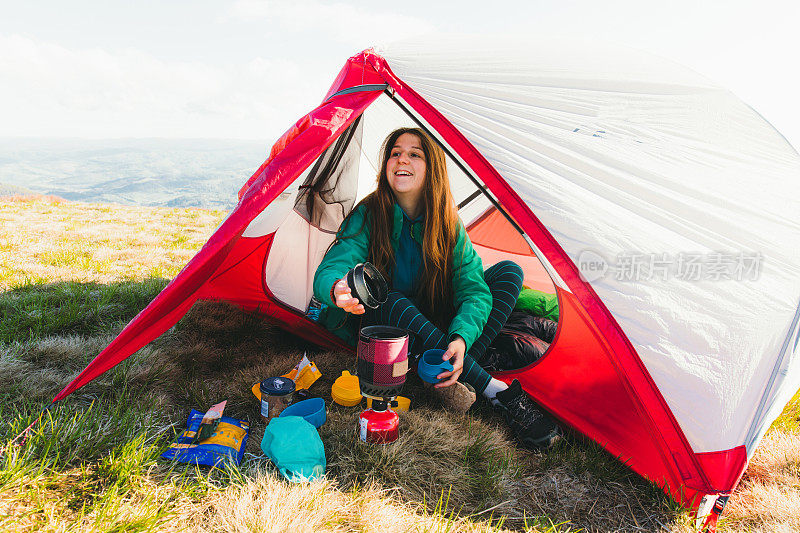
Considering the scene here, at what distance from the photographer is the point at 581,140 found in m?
1.53

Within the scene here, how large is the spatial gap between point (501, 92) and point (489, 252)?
1835 mm

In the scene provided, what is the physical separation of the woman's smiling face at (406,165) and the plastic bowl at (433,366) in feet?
2.51

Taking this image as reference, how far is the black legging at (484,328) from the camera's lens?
6.25 ft

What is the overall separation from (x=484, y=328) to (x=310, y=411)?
2.85 ft

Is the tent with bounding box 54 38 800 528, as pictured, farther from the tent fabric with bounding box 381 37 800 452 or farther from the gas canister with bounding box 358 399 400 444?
the gas canister with bounding box 358 399 400 444

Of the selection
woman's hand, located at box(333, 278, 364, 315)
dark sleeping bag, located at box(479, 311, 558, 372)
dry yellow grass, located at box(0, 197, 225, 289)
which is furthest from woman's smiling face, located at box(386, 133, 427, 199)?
dry yellow grass, located at box(0, 197, 225, 289)

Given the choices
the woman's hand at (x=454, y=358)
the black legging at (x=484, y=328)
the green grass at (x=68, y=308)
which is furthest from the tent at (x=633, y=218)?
the green grass at (x=68, y=308)

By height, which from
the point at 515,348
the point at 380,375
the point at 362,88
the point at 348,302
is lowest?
the point at 515,348

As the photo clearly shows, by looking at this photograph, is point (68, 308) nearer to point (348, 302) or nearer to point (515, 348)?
point (348, 302)

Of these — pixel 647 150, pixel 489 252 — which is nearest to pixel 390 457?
pixel 647 150

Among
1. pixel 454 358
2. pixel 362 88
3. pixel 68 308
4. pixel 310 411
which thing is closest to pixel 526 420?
pixel 454 358

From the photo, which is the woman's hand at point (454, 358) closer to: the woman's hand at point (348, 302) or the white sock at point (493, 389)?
the white sock at point (493, 389)

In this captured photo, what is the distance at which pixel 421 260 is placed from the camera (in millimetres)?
2193

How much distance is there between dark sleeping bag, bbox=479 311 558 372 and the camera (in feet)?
7.06
